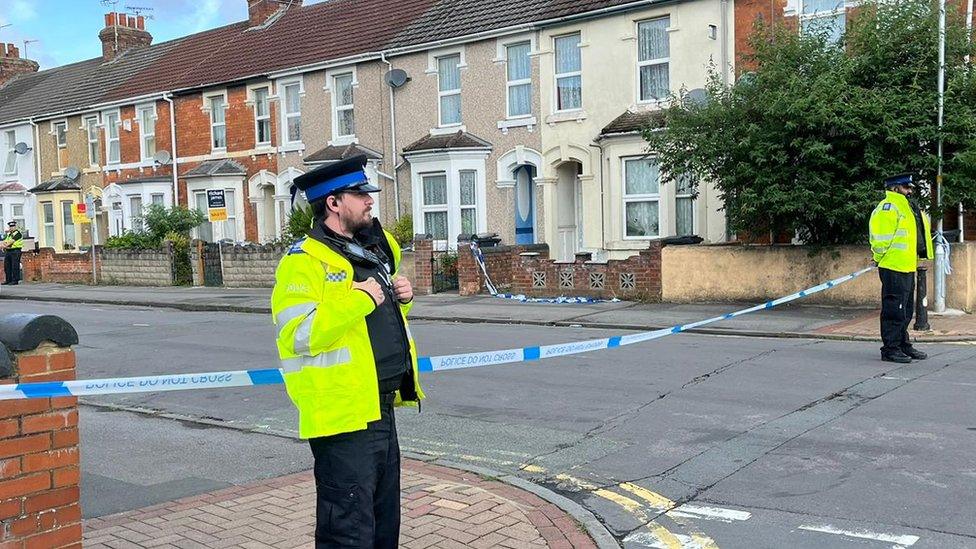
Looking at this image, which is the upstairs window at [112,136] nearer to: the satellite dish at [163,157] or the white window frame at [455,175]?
the satellite dish at [163,157]

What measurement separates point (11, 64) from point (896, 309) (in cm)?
4353

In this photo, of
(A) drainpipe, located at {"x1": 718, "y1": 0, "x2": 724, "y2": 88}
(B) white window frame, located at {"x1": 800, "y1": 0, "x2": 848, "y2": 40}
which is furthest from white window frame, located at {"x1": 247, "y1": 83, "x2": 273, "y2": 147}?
(B) white window frame, located at {"x1": 800, "y1": 0, "x2": 848, "y2": 40}

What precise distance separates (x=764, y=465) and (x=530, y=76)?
655 inches

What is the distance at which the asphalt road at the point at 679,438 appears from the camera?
531 centimetres

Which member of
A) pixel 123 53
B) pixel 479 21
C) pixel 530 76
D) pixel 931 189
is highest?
pixel 123 53

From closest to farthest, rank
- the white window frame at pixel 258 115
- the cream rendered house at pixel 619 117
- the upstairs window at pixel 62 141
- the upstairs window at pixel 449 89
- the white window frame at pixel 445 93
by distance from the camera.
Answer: the cream rendered house at pixel 619 117 → the white window frame at pixel 445 93 → the upstairs window at pixel 449 89 → the white window frame at pixel 258 115 → the upstairs window at pixel 62 141

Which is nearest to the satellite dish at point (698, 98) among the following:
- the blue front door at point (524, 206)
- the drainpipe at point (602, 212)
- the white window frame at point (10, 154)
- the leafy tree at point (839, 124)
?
the leafy tree at point (839, 124)

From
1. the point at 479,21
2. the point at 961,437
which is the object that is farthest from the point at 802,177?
the point at 479,21

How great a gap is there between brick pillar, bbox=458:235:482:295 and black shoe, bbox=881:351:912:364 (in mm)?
10759

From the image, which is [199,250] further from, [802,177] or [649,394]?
[649,394]

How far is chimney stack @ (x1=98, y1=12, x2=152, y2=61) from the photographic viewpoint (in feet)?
121

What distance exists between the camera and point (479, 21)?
2283cm

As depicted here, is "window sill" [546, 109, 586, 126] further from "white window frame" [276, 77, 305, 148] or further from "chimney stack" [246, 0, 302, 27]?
"chimney stack" [246, 0, 302, 27]

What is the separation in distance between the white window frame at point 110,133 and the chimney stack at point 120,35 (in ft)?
16.7
